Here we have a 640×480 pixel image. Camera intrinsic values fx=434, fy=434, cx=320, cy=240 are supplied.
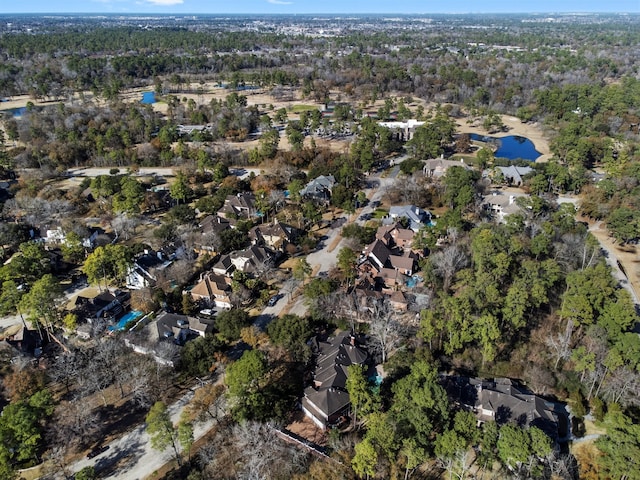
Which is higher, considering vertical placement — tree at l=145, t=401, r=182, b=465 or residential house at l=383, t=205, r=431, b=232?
tree at l=145, t=401, r=182, b=465

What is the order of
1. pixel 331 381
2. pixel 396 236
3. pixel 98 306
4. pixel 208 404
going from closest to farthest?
1. pixel 208 404
2. pixel 331 381
3. pixel 98 306
4. pixel 396 236

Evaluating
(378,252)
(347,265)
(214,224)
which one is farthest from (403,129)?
(347,265)

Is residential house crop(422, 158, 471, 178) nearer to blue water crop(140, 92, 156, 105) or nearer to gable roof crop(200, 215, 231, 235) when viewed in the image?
gable roof crop(200, 215, 231, 235)

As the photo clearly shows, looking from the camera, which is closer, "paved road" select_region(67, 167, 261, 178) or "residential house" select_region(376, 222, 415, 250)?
"residential house" select_region(376, 222, 415, 250)

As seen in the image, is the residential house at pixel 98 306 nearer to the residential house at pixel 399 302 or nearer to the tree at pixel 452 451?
the residential house at pixel 399 302

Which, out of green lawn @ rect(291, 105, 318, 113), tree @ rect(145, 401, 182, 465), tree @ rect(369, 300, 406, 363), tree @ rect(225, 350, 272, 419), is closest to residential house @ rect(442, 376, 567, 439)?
tree @ rect(369, 300, 406, 363)

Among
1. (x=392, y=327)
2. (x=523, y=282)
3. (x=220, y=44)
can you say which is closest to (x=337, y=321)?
(x=392, y=327)

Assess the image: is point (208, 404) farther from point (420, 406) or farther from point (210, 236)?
point (210, 236)
